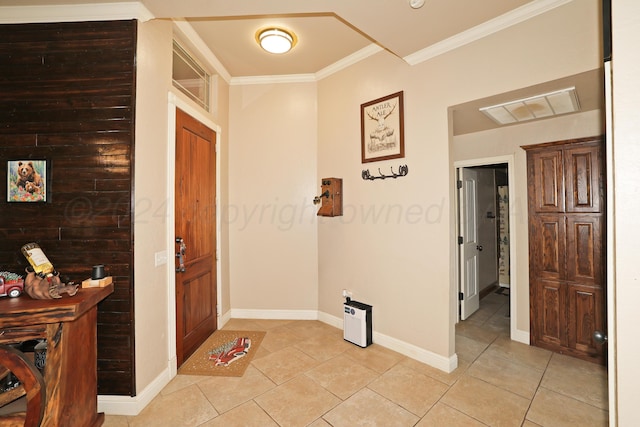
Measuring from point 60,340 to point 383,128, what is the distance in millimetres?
3012

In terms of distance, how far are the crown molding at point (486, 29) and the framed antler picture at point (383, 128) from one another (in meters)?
0.37

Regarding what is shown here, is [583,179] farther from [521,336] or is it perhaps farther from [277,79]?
[277,79]

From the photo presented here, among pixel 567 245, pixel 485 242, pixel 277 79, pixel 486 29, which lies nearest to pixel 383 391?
pixel 567 245

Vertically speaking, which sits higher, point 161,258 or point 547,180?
point 547,180

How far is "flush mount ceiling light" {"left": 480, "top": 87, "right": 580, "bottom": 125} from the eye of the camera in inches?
89.0

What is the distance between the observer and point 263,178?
11.9 ft

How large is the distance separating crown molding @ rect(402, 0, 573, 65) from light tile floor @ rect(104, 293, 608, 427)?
113 inches

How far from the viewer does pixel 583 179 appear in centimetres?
264

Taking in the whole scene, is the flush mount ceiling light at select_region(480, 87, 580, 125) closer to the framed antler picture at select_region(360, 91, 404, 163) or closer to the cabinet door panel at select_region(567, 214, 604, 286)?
the framed antler picture at select_region(360, 91, 404, 163)

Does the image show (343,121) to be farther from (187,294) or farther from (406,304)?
(187,294)

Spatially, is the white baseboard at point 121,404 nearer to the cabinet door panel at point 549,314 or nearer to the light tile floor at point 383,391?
the light tile floor at point 383,391

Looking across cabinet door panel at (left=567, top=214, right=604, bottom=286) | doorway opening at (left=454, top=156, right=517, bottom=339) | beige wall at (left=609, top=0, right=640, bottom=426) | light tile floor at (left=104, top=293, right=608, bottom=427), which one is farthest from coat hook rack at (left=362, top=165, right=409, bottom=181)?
beige wall at (left=609, top=0, right=640, bottom=426)

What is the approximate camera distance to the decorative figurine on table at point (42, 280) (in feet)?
5.32

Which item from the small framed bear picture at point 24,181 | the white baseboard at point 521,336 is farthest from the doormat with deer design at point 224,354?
the white baseboard at point 521,336
